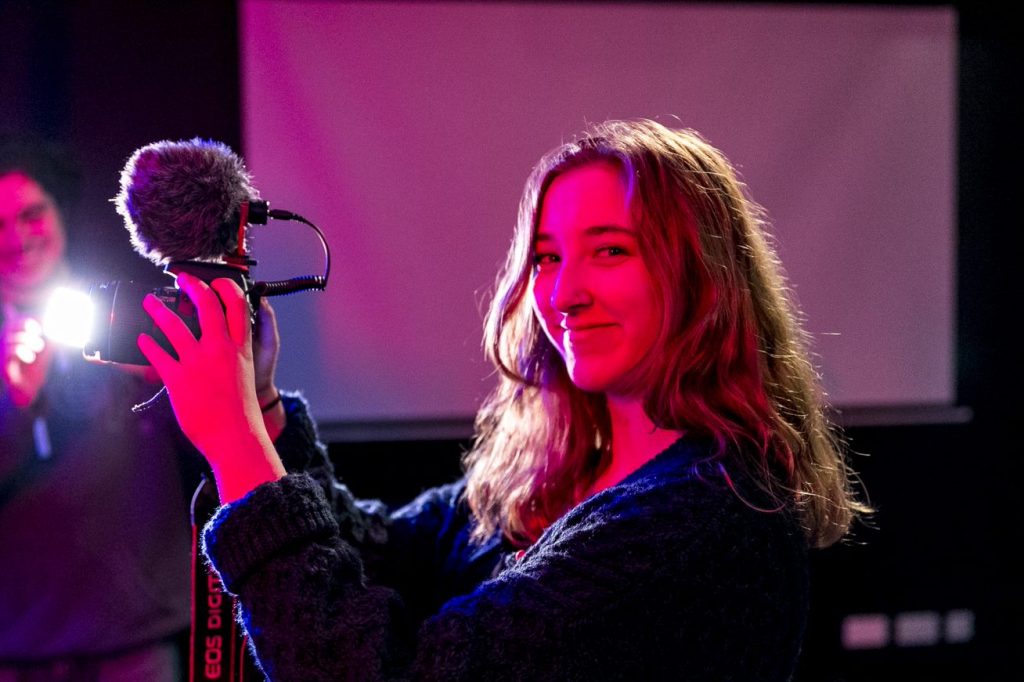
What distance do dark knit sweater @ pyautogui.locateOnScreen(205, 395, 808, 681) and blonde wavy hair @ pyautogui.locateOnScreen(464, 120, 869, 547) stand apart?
3.4 inches

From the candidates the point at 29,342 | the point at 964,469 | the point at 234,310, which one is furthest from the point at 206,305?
the point at 964,469

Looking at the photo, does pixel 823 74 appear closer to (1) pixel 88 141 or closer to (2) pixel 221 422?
(1) pixel 88 141

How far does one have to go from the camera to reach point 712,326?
976mm

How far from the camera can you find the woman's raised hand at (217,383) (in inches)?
32.3

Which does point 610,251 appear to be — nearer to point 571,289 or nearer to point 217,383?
point 571,289

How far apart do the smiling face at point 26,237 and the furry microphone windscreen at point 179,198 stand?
78 centimetres

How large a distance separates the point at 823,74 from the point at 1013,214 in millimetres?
728

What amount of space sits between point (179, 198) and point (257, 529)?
355 millimetres

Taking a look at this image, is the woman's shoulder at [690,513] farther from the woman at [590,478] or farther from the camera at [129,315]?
the camera at [129,315]

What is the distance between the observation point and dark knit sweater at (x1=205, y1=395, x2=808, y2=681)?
2.57ft

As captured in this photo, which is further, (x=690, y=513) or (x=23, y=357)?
(x=23, y=357)

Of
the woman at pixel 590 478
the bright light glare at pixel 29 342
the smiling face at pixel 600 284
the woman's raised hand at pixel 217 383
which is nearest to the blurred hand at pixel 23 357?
the bright light glare at pixel 29 342

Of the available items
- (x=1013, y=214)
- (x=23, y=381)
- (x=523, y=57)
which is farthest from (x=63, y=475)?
(x=1013, y=214)

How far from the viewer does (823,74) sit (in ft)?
7.91
